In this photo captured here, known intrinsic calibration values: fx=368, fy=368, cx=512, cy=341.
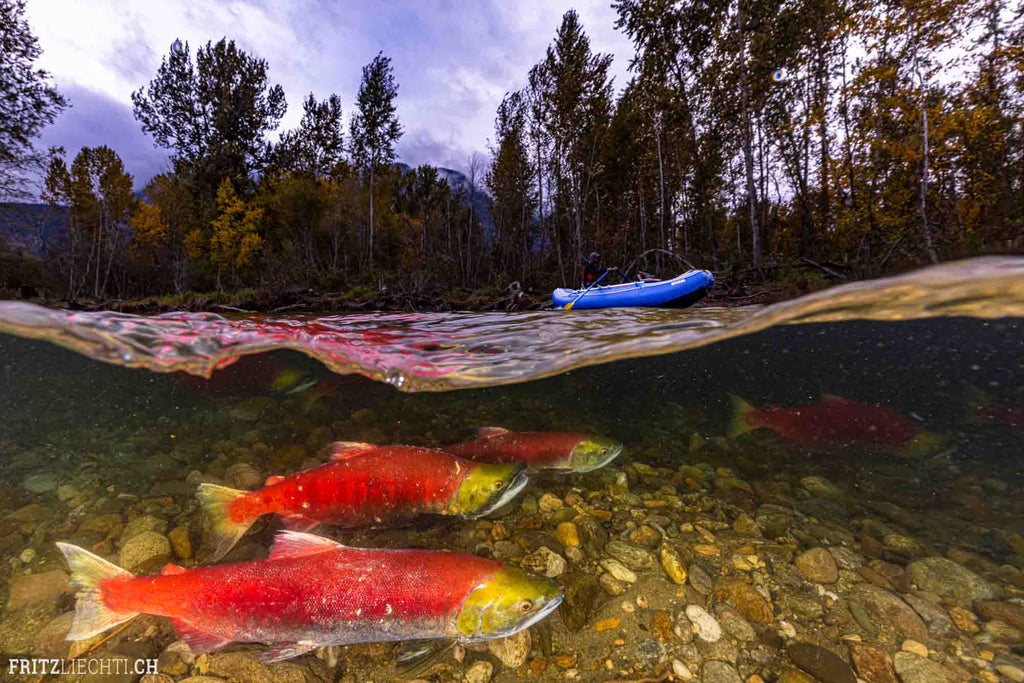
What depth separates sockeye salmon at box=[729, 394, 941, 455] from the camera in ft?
20.0

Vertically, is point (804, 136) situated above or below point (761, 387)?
above

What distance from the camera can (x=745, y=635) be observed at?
269 centimetres

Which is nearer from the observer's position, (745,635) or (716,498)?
(745,635)

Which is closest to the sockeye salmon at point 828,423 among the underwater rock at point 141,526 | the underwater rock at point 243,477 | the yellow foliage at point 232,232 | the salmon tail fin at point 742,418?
the salmon tail fin at point 742,418

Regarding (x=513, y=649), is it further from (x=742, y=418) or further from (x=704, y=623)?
(x=742, y=418)

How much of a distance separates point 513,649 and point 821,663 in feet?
6.87

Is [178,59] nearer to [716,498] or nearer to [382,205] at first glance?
[382,205]

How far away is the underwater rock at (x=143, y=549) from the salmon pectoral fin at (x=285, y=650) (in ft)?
6.30

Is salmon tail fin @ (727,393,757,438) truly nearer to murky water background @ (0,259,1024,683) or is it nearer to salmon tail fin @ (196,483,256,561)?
murky water background @ (0,259,1024,683)

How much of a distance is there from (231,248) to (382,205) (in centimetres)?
1496

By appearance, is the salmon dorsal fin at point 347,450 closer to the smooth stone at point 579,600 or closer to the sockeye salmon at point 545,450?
the sockeye salmon at point 545,450

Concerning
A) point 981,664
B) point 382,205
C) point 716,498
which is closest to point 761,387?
point 716,498

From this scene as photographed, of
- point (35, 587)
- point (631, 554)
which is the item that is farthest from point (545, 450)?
point (35, 587)

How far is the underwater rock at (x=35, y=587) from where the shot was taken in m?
2.95
